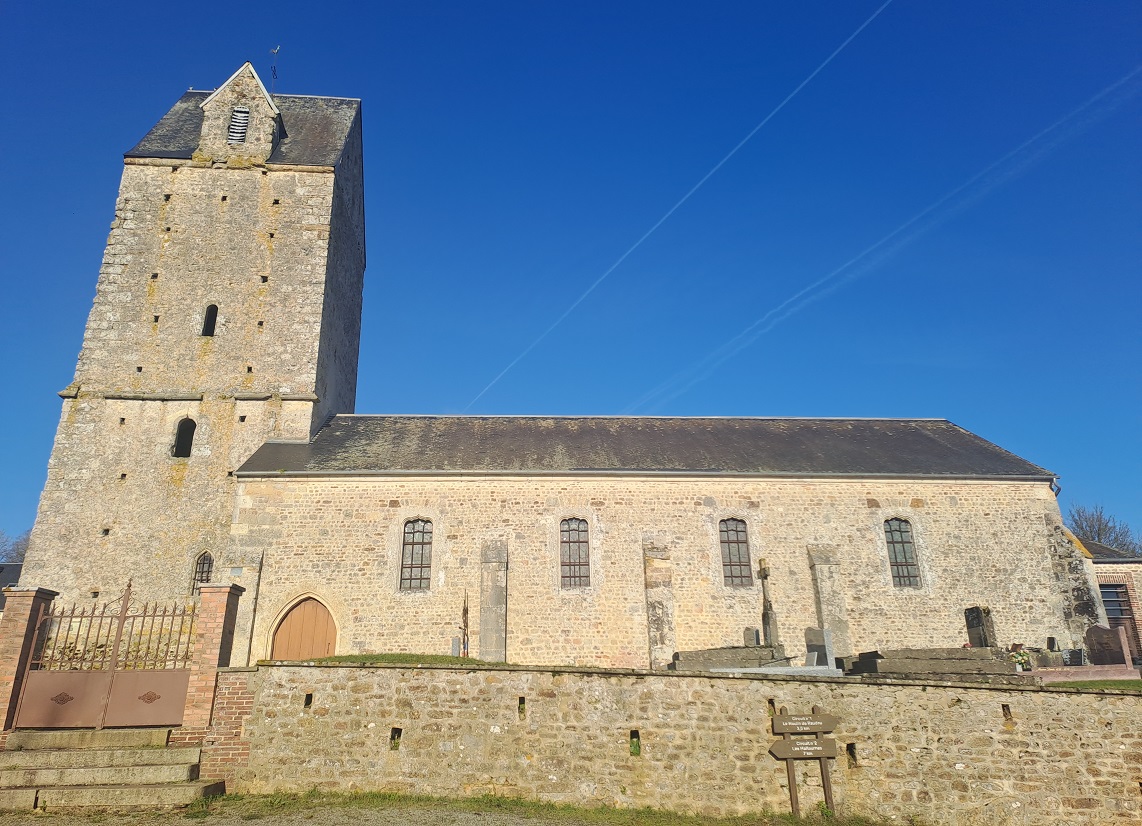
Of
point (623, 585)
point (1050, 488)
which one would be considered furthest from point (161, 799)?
point (1050, 488)

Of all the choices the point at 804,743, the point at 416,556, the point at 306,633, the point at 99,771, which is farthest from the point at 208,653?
the point at 804,743

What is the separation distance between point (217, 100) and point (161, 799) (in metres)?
22.3

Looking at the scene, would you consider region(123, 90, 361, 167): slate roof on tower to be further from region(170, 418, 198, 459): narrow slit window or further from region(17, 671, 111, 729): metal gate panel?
region(17, 671, 111, 729): metal gate panel

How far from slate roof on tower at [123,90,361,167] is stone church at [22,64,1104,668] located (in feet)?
5.52

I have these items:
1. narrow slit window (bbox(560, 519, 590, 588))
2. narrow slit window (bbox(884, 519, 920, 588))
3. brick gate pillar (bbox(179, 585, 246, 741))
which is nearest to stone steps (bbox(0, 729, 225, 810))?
brick gate pillar (bbox(179, 585, 246, 741))

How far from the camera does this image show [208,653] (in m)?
10.3

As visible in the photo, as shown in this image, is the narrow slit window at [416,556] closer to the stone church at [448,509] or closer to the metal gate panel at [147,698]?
the stone church at [448,509]

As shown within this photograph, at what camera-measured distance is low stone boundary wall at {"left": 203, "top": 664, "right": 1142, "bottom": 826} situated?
1009 centimetres

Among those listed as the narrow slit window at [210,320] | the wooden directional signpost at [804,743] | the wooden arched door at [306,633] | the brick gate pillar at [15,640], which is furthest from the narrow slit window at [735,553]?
the narrow slit window at [210,320]

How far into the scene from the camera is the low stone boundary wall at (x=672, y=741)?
Result: 10086mm

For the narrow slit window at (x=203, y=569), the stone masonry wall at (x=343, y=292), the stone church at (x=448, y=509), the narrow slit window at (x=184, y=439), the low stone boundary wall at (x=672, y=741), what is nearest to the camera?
the low stone boundary wall at (x=672, y=741)

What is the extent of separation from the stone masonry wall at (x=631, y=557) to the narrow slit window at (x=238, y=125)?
1269 centimetres

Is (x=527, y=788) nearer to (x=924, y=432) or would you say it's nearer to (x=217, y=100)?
(x=924, y=432)

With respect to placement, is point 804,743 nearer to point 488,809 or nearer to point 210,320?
point 488,809
